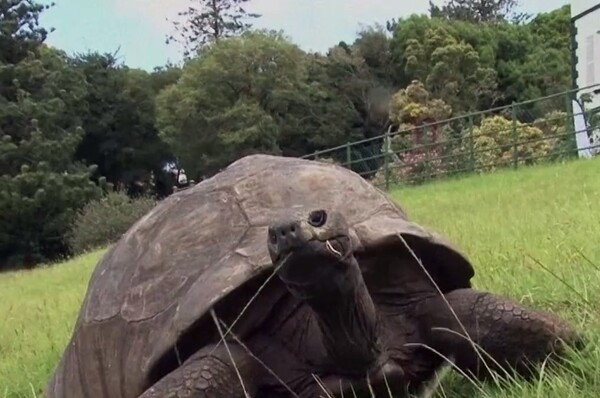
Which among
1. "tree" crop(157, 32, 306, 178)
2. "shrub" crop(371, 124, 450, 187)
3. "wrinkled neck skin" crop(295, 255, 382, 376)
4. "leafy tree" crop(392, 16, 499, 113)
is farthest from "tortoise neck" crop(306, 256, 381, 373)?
"tree" crop(157, 32, 306, 178)

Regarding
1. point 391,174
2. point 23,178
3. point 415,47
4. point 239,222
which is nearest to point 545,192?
point 239,222

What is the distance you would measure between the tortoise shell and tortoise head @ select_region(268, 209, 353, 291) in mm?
272

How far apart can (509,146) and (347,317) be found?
12641 millimetres

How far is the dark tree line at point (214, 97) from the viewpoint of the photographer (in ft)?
91.5

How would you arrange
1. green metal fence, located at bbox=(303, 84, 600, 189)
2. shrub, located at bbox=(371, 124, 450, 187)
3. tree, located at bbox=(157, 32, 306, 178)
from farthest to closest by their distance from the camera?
tree, located at bbox=(157, 32, 306, 178), shrub, located at bbox=(371, 124, 450, 187), green metal fence, located at bbox=(303, 84, 600, 189)

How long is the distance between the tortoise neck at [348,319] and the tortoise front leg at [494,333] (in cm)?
21

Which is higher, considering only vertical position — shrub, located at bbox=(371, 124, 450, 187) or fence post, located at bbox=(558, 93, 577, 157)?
fence post, located at bbox=(558, 93, 577, 157)

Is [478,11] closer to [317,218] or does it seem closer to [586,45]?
[586,45]

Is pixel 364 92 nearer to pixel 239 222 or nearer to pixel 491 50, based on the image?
pixel 491 50

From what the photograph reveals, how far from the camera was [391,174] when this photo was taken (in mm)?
15648

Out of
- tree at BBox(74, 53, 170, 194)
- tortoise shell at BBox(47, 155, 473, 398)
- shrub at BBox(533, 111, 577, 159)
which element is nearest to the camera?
tortoise shell at BBox(47, 155, 473, 398)

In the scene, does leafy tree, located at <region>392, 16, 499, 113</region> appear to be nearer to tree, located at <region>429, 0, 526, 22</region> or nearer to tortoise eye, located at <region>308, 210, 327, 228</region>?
tree, located at <region>429, 0, 526, 22</region>

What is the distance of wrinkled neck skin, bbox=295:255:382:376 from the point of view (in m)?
1.84

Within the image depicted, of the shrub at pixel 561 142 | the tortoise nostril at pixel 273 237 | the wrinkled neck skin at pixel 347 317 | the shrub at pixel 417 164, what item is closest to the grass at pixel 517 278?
the wrinkled neck skin at pixel 347 317
